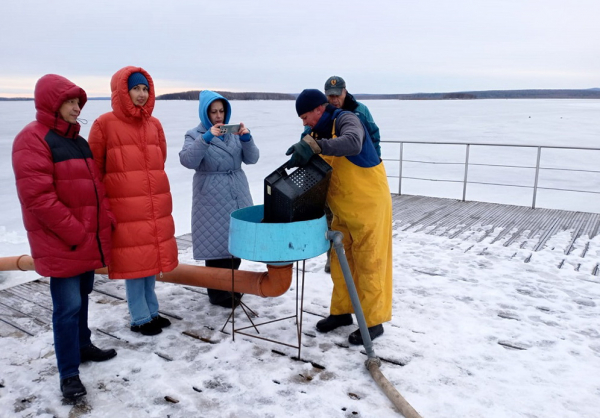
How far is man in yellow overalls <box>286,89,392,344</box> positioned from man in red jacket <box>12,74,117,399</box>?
99cm

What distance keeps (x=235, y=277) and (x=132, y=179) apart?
2.78 ft

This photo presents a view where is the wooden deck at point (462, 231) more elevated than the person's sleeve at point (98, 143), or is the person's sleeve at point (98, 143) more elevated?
the person's sleeve at point (98, 143)

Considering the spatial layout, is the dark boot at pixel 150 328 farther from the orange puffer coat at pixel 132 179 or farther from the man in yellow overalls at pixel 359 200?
the man in yellow overalls at pixel 359 200

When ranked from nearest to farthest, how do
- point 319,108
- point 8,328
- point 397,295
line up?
point 319,108
point 8,328
point 397,295

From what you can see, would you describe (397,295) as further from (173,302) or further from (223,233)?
(173,302)

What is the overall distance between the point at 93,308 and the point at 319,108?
213 cm

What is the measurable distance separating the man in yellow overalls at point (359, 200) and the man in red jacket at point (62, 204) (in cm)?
99

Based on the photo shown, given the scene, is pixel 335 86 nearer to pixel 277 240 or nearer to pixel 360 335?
pixel 277 240

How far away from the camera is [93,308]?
322 centimetres

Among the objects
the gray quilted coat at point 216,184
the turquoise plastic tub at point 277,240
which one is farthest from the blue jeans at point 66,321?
the gray quilted coat at point 216,184

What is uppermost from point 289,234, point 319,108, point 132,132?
point 319,108

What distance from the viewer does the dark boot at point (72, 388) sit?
2.13 m

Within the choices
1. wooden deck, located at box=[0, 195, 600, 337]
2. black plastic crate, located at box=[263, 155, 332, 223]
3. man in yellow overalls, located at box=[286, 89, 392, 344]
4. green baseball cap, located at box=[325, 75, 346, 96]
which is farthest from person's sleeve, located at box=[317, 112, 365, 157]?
wooden deck, located at box=[0, 195, 600, 337]

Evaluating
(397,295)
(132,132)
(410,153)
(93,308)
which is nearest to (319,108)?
(132,132)
